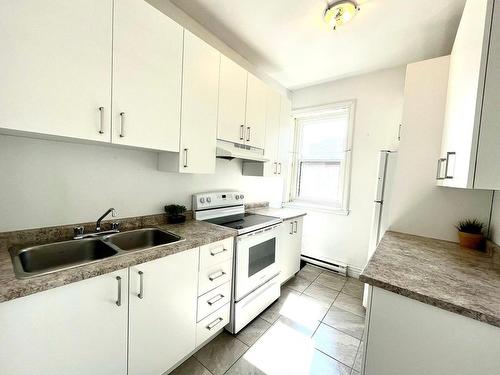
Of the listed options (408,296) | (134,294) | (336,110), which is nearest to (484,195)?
(408,296)

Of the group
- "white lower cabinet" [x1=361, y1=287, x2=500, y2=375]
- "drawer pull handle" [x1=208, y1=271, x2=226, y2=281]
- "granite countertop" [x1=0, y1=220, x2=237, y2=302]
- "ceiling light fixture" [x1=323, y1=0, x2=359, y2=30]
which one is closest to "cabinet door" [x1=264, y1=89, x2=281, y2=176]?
"ceiling light fixture" [x1=323, y1=0, x2=359, y2=30]

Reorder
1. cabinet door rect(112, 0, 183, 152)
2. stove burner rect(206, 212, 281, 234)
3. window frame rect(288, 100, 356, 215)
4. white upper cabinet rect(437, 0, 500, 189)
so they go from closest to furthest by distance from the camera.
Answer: white upper cabinet rect(437, 0, 500, 189), cabinet door rect(112, 0, 183, 152), stove burner rect(206, 212, 281, 234), window frame rect(288, 100, 356, 215)

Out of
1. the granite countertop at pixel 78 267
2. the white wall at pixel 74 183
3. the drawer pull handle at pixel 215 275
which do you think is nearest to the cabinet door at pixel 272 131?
the white wall at pixel 74 183

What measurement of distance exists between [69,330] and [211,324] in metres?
0.92

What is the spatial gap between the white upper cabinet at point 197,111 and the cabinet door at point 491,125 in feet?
5.20

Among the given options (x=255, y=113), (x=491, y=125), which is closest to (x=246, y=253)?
(x=255, y=113)

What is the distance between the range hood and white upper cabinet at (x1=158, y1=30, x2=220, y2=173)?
0.28ft

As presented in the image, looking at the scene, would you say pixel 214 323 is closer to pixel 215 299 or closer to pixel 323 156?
pixel 215 299

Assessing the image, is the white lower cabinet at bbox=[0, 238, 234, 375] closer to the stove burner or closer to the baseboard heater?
the stove burner

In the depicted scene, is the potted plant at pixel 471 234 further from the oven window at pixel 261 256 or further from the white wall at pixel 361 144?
the oven window at pixel 261 256

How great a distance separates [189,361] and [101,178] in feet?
4.74

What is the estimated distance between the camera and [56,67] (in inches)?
38.1

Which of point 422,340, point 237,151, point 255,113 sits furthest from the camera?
point 255,113

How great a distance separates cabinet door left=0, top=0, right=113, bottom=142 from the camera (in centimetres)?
→ 87
